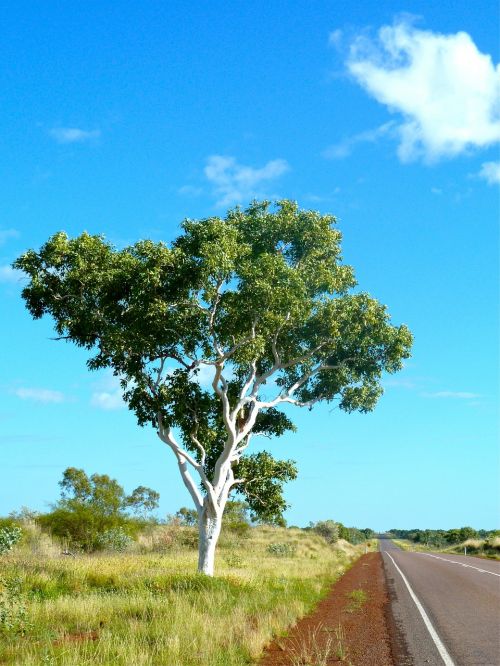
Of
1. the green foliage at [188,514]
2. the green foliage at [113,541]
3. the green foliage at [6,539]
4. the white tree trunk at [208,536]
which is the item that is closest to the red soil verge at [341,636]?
the white tree trunk at [208,536]

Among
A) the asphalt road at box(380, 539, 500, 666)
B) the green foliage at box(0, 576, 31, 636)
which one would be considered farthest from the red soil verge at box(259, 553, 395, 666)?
the green foliage at box(0, 576, 31, 636)

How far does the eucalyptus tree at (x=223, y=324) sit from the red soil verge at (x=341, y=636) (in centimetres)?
603

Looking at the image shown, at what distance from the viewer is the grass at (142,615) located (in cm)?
1093

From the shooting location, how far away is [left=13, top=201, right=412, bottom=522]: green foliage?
22.7m

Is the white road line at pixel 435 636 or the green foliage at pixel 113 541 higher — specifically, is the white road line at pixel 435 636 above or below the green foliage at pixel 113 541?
above

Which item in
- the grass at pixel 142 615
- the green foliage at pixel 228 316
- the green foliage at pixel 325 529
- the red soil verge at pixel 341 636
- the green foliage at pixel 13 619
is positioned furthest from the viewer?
the green foliage at pixel 325 529

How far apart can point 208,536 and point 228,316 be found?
7787mm

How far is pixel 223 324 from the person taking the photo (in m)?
23.3

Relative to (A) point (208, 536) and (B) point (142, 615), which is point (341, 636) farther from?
(A) point (208, 536)

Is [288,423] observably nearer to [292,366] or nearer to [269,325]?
[292,366]

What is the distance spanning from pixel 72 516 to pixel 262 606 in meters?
32.1

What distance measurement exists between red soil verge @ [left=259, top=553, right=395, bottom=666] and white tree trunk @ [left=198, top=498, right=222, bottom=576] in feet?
14.2

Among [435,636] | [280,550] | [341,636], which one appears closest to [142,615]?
[341,636]

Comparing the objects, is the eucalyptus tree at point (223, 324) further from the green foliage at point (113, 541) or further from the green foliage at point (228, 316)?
the green foliage at point (113, 541)
